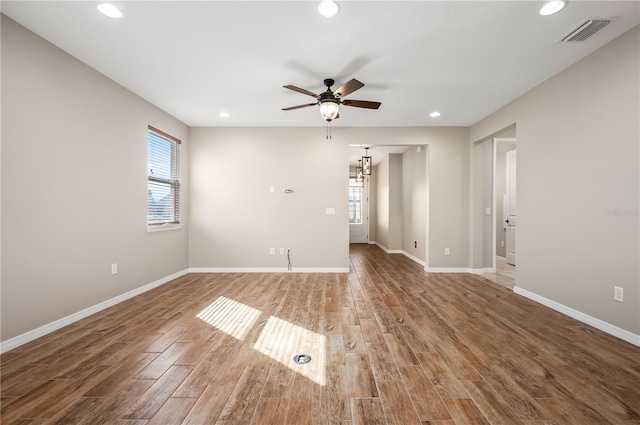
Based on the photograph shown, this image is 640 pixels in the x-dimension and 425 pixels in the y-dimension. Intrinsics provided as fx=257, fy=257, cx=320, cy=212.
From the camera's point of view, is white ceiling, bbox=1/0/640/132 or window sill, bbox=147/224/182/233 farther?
window sill, bbox=147/224/182/233

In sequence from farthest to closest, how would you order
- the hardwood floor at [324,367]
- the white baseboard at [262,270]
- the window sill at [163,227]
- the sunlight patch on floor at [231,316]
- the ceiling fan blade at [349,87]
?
the white baseboard at [262,270], the window sill at [163,227], the ceiling fan blade at [349,87], the sunlight patch on floor at [231,316], the hardwood floor at [324,367]

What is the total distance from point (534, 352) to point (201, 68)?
13.7 feet

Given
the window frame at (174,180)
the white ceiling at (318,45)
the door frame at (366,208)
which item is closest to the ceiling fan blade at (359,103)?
the white ceiling at (318,45)

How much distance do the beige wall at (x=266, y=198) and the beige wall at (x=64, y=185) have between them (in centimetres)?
123

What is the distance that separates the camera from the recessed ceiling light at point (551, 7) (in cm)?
196

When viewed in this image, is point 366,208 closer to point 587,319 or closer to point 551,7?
point 587,319

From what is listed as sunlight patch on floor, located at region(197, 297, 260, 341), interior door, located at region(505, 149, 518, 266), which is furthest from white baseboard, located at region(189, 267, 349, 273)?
interior door, located at region(505, 149, 518, 266)

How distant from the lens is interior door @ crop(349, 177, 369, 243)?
9173mm

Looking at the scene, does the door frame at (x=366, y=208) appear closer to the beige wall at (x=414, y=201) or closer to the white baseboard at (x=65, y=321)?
the beige wall at (x=414, y=201)

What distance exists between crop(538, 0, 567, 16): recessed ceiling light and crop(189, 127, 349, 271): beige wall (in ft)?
10.2

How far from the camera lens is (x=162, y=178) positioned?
4152 millimetres

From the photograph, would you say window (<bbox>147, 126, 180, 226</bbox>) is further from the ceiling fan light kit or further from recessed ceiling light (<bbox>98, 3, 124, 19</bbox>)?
the ceiling fan light kit

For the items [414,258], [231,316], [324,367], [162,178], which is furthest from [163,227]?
[414,258]

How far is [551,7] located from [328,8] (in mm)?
1729
